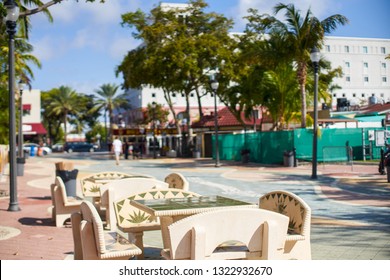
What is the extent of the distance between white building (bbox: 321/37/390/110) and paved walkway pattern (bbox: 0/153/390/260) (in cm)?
173

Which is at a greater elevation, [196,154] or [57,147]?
[57,147]

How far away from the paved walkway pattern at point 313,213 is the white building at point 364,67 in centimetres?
173

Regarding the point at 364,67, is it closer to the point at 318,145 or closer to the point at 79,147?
the point at 318,145

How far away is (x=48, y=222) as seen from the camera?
9.16 m

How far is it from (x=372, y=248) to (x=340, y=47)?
2.48 m

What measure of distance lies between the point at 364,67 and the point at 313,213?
3.31m

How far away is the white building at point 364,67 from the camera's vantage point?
6184 millimetres

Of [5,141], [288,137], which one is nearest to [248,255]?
[288,137]

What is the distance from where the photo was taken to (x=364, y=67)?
6.55 m

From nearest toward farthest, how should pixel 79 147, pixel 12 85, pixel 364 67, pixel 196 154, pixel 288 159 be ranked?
pixel 364 67, pixel 12 85, pixel 288 159, pixel 196 154, pixel 79 147

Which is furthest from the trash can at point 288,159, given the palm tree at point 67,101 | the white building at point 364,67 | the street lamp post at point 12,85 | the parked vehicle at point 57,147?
the parked vehicle at point 57,147

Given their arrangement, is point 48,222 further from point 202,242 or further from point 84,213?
point 202,242

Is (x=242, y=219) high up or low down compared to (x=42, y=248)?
up

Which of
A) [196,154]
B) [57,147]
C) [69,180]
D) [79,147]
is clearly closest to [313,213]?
[69,180]
